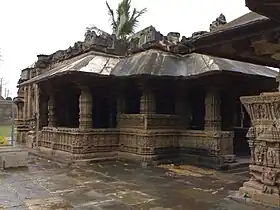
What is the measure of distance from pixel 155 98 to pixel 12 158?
16.1ft

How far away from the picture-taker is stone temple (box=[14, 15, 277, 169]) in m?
10.4

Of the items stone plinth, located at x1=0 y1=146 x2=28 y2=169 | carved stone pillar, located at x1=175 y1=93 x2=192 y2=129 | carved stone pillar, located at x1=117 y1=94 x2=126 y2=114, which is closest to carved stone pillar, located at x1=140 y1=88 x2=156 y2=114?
carved stone pillar, located at x1=175 y1=93 x2=192 y2=129

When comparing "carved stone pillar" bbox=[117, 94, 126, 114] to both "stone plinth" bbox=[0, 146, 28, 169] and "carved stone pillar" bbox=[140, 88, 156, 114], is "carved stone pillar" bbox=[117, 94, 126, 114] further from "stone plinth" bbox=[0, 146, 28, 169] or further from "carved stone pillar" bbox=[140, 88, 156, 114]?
"stone plinth" bbox=[0, 146, 28, 169]

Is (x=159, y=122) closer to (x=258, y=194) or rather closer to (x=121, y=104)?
(x=121, y=104)

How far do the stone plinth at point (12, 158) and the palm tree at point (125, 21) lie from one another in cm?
1046

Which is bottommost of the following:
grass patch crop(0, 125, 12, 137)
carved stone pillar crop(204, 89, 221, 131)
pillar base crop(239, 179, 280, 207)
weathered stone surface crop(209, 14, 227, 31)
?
pillar base crop(239, 179, 280, 207)

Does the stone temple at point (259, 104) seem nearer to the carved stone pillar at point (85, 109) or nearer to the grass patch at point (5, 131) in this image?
the carved stone pillar at point (85, 109)

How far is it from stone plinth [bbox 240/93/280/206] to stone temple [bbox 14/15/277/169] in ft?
12.4

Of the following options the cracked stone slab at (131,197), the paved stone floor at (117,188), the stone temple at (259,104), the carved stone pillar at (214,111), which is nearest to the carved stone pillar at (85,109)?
the paved stone floor at (117,188)

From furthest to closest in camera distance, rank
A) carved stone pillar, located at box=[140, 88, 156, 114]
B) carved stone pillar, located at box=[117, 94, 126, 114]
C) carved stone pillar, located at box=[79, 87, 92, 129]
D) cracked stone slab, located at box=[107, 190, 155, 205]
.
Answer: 1. carved stone pillar, located at box=[117, 94, 126, 114]
2. carved stone pillar, located at box=[79, 87, 92, 129]
3. carved stone pillar, located at box=[140, 88, 156, 114]
4. cracked stone slab, located at box=[107, 190, 155, 205]

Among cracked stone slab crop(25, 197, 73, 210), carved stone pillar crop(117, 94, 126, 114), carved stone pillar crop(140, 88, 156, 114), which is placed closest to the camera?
cracked stone slab crop(25, 197, 73, 210)

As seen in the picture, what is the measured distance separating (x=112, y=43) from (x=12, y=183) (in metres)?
7.40

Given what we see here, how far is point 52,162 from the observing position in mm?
11422

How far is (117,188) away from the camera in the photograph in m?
7.20
